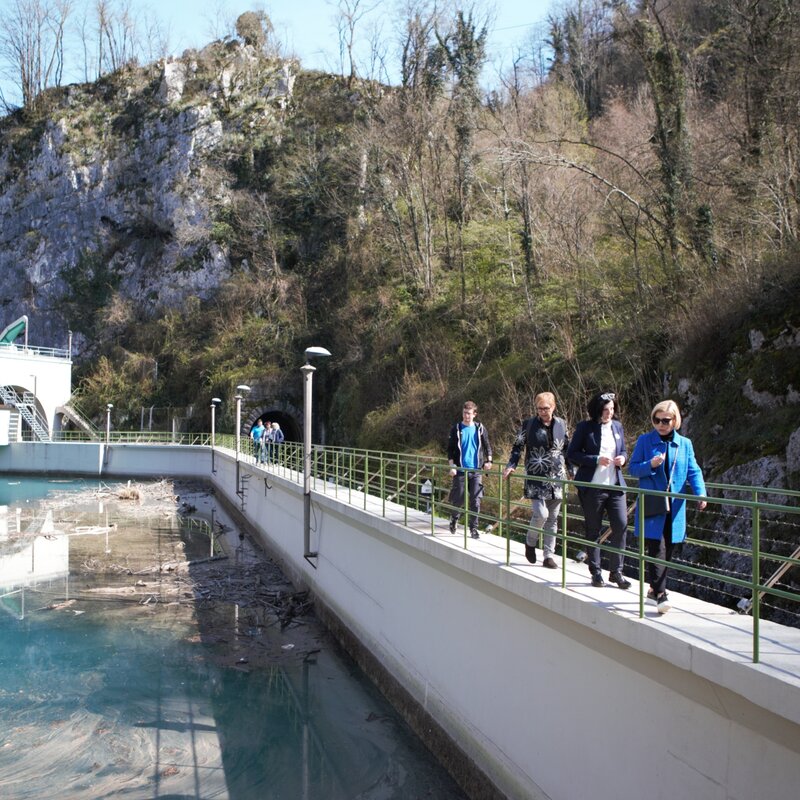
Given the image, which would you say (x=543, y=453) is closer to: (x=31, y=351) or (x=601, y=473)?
(x=601, y=473)

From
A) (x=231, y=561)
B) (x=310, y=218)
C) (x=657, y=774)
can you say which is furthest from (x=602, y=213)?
(x=310, y=218)

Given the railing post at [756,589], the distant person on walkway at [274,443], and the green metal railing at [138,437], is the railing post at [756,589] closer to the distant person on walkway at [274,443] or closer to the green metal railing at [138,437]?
the distant person on walkway at [274,443]

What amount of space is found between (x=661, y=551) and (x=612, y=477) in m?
0.85

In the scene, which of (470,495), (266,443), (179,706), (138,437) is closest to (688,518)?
(470,495)

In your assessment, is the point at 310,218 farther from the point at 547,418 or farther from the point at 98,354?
the point at 547,418

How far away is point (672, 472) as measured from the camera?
16.7 feet

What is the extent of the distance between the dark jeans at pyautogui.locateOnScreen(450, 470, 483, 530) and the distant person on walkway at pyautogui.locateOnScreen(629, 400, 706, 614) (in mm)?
2626

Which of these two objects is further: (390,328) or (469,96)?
(469,96)

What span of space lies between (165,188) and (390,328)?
92.7 ft

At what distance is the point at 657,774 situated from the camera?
440cm

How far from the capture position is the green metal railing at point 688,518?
13.6 ft

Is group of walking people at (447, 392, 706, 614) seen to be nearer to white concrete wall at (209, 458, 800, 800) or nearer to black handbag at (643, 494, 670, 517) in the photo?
black handbag at (643, 494, 670, 517)

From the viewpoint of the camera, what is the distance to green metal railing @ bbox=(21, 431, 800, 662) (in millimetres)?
4133

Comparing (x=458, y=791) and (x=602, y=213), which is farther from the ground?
(x=602, y=213)
